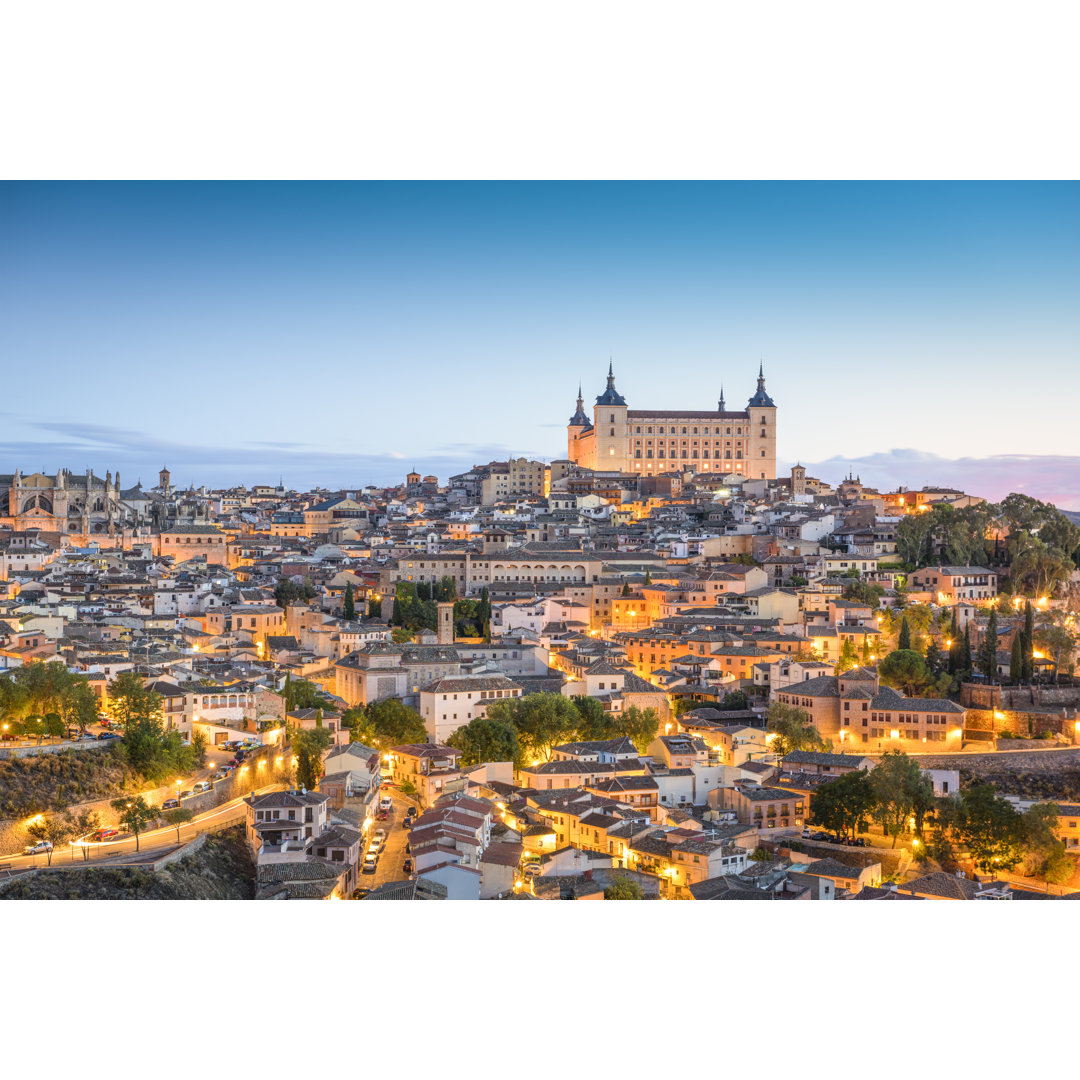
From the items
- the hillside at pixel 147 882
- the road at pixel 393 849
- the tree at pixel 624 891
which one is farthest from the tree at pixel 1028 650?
the hillside at pixel 147 882

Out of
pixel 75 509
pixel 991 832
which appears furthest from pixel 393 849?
pixel 75 509

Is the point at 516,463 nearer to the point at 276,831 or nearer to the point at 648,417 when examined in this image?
the point at 648,417

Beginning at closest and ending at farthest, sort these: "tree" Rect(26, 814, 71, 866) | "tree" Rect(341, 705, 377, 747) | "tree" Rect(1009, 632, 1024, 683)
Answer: "tree" Rect(26, 814, 71, 866) < "tree" Rect(341, 705, 377, 747) < "tree" Rect(1009, 632, 1024, 683)

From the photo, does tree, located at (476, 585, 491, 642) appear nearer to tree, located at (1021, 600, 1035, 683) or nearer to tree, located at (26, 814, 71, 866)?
tree, located at (1021, 600, 1035, 683)

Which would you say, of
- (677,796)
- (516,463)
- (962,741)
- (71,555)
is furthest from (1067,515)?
(71,555)

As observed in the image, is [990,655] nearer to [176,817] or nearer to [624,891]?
[624,891]

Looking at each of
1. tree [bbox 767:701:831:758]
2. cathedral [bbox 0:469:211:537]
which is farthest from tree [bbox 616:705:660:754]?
cathedral [bbox 0:469:211:537]

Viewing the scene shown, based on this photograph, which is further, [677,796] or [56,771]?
[677,796]
